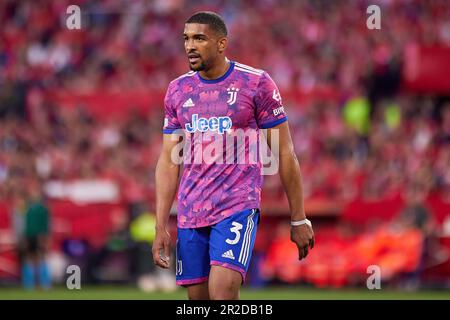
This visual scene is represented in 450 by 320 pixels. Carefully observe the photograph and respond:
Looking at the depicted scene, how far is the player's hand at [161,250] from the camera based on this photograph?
317 inches

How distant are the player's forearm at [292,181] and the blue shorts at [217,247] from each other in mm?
275

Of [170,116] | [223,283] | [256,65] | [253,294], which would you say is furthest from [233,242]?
[256,65]

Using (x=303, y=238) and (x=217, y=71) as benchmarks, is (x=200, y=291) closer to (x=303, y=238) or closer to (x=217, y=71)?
(x=303, y=238)

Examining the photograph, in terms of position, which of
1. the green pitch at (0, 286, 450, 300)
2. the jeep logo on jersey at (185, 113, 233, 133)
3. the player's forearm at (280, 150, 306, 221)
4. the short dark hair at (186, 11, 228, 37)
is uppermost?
the short dark hair at (186, 11, 228, 37)

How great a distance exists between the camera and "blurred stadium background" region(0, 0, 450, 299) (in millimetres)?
18531

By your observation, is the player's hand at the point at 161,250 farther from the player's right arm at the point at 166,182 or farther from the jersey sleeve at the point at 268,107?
the jersey sleeve at the point at 268,107

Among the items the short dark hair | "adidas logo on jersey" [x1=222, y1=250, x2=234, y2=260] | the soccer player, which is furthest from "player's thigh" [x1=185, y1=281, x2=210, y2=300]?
the short dark hair

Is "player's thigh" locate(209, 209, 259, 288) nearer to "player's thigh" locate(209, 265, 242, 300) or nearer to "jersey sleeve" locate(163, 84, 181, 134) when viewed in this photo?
"player's thigh" locate(209, 265, 242, 300)

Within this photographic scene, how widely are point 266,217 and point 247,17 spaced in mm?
7146

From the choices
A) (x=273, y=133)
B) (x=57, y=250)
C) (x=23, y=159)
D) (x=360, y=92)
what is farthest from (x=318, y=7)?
(x=273, y=133)

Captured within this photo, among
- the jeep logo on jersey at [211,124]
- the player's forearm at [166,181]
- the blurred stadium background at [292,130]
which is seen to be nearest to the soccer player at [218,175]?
the jeep logo on jersey at [211,124]

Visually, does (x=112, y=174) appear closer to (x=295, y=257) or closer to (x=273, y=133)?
(x=295, y=257)

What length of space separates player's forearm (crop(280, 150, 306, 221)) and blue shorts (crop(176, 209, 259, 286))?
275 millimetres

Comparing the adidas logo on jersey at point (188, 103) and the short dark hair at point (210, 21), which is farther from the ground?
the short dark hair at point (210, 21)
